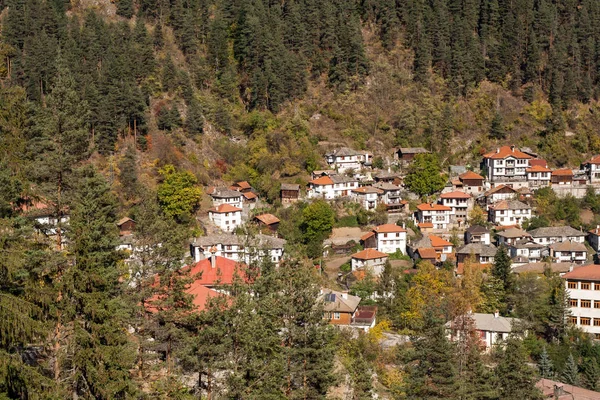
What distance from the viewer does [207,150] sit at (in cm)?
5288

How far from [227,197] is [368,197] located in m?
10.7

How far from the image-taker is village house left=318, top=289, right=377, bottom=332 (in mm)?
36031

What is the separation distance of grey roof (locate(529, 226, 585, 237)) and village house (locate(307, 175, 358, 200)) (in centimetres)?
1378

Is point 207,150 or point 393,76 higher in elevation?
point 393,76

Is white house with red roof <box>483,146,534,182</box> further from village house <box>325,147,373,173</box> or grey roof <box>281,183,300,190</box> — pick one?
grey roof <box>281,183,300,190</box>

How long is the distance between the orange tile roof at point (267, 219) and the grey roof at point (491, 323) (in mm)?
15313

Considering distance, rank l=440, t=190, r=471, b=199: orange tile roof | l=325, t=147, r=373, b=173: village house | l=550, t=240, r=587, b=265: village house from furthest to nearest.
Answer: l=325, t=147, r=373, b=173: village house < l=440, t=190, r=471, b=199: orange tile roof < l=550, t=240, r=587, b=265: village house

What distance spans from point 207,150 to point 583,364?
3178cm

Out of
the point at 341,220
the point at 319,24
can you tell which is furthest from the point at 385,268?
the point at 319,24

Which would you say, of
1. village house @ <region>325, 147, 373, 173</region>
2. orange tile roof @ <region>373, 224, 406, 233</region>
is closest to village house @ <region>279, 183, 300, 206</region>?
village house @ <region>325, 147, 373, 173</region>

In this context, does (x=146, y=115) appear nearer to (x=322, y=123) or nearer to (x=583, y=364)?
(x=322, y=123)

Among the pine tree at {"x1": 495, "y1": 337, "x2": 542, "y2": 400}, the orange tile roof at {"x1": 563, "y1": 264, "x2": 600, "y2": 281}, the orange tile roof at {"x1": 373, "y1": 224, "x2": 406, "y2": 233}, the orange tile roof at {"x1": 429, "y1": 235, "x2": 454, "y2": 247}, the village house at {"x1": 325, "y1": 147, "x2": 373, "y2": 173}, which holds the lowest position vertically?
the pine tree at {"x1": 495, "y1": 337, "x2": 542, "y2": 400}

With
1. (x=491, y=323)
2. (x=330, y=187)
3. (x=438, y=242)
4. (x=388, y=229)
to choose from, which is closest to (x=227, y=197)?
(x=330, y=187)

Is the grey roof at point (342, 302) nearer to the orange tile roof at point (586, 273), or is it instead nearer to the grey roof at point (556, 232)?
the orange tile roof at point (586, 273)
